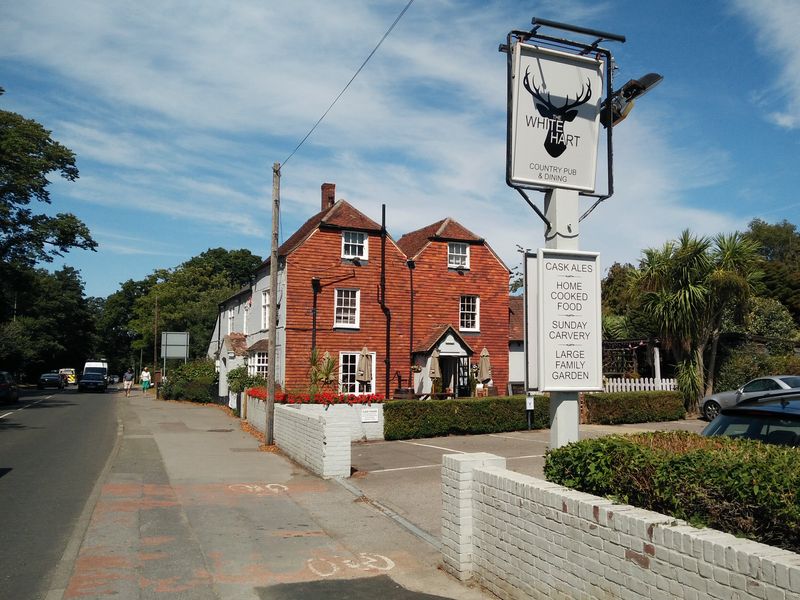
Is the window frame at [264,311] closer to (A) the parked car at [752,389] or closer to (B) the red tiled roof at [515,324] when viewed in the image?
(B) the red tiled roof at [515,324]

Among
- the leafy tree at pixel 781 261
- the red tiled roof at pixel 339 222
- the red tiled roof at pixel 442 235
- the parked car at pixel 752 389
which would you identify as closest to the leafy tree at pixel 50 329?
the red tiled roof at pixel 339 222

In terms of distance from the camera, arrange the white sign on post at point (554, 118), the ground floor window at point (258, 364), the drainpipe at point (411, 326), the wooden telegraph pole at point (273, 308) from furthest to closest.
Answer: the drainpipe at point (411, 326), the ground floor window at point (258, 364), the wooden telegraph pole at point (273, 308), the white sign on post at point (554, 118)

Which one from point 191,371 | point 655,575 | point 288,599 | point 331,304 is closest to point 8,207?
point 191,371

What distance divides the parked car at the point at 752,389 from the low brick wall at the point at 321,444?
1282 centimetres

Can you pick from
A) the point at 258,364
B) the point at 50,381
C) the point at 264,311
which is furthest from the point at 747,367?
the point at 50,381

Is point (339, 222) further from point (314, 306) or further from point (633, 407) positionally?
point (633, 407)

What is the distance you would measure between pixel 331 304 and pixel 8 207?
22.3 m

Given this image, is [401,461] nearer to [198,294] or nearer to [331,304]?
[331,304]

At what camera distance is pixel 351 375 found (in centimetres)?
2788

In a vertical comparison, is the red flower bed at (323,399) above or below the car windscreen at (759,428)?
below

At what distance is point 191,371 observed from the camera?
129 feet

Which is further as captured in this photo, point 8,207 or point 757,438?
point 8,207

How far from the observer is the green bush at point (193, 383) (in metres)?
37.0

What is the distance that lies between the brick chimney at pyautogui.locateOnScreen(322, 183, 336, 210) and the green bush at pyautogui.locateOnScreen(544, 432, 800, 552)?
26.4 metres
